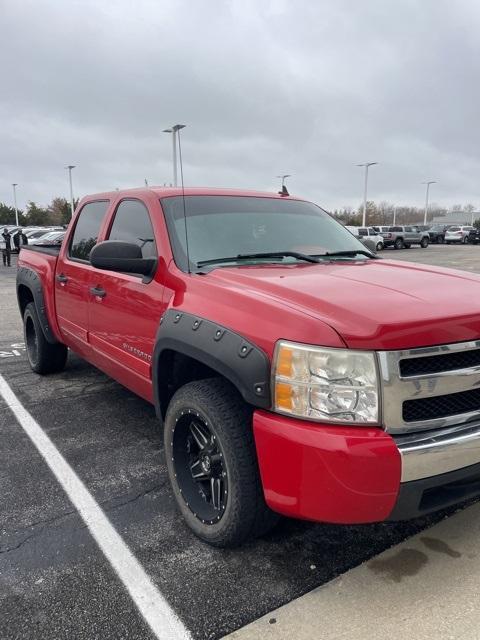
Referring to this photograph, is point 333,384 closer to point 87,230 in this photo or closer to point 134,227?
point 134,227

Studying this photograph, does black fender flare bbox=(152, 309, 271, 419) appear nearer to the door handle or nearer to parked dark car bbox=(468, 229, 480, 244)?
the door handle

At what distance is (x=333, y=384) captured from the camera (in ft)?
6.66

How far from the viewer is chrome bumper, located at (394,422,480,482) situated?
1999mm

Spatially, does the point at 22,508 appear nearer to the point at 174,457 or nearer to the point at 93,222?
the point at 174,457

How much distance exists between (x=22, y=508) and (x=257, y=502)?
150cm

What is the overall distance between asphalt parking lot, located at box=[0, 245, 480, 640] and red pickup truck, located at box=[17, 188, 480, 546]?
0.64 ft

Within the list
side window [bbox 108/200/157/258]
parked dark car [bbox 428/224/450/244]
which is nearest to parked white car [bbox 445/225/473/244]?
parked dark car [bbox 428/224/450/244]

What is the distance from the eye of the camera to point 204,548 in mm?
2625

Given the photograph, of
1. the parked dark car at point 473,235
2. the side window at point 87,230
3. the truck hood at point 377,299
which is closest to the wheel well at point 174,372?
the truck hood at point 377,299

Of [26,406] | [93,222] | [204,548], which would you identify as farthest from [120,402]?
[204,548]

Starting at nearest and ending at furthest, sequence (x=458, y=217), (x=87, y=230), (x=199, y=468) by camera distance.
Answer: (x=199, y=468), (x=87, y=230), (x=458, y=217)

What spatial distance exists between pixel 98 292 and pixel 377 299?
2.21m

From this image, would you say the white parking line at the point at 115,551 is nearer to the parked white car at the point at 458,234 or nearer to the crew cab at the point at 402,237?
the crew cab at the point at 402,237

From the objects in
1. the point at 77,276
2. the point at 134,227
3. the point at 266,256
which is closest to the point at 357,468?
the point at 266,256
